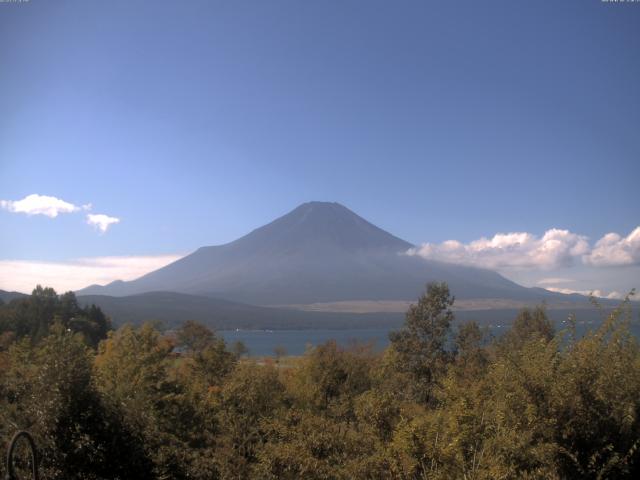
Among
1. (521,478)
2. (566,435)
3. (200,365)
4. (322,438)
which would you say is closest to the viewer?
(521,478)

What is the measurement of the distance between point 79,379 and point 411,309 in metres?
17.7

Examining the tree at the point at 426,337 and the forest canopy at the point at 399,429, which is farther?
the tree at the point at 426,337

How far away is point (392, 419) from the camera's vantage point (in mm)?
9461

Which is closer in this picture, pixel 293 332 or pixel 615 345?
pixel 615 345

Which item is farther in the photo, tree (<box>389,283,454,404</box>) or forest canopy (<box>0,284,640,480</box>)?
tree (<box>389,283,454,404</box>)

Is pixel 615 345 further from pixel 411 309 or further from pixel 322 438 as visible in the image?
pixel 411 309

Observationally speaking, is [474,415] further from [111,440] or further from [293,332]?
[293,332]

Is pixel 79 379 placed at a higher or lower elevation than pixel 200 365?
higher

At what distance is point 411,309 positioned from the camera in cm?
2527

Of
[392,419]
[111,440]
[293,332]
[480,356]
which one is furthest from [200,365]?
[293,332]

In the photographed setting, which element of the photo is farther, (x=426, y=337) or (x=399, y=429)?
(x=426, y=337)

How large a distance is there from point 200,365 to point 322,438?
1911 cm

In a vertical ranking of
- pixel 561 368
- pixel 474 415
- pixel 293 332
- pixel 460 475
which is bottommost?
pixel 293 332

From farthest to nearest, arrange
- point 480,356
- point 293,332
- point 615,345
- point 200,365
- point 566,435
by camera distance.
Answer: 1. point 293,332
2. point 200,365
3. point 480,356
4. point 615,345
5. point 566,435
